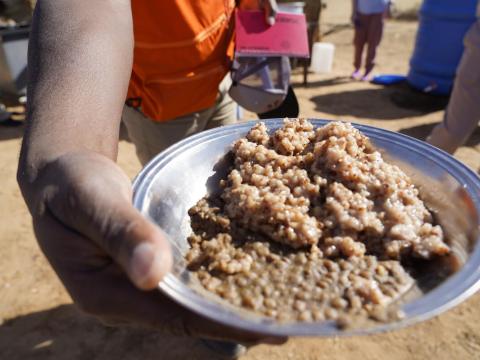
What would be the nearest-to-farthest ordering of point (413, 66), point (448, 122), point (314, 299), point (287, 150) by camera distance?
1. point (314, 299)
2. point (287, 150)
3. point (448, 122)
4. point (413, 66)

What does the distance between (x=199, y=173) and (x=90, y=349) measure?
5.96 feet

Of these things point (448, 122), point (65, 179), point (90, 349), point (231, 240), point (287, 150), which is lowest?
point (90, 349)

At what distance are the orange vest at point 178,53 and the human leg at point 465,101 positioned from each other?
2294mm

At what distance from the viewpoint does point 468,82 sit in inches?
140

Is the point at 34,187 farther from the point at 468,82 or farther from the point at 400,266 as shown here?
the point at 468,82

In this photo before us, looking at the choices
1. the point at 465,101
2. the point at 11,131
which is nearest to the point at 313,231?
the point at 465,101

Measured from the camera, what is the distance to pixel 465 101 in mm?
3678

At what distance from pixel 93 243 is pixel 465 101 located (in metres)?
3.63

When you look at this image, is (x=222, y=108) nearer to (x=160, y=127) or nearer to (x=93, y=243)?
(x=160, y=127)

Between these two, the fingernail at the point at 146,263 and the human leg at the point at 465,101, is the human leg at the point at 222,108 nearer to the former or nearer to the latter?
the fingernail at the point at 146,263

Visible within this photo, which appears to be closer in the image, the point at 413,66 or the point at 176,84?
the point at 176,84

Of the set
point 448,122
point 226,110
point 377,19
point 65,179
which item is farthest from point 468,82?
point 377,19

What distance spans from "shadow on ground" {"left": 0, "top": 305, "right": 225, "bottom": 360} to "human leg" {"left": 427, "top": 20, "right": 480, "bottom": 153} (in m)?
2.98

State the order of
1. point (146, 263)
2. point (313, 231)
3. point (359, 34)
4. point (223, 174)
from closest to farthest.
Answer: point (146, 263), point (313, 231), point (223, 174), point (359, 34)
